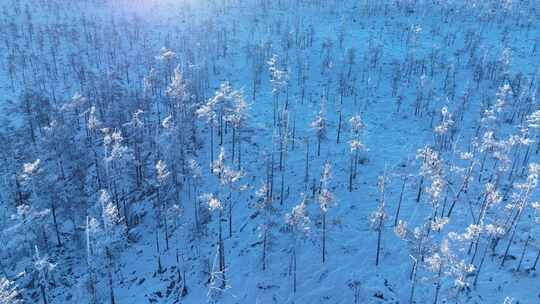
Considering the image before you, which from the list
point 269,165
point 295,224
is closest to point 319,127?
point 269,165

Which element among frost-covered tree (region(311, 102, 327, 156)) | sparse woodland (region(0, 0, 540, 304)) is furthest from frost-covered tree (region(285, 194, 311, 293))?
frost-covered tree (region(311, 102, 327, 156))

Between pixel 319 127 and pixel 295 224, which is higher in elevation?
pixel 319 127

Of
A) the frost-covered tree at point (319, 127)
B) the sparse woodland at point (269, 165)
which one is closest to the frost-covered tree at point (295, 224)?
the sparse woodland at point (269, 165)

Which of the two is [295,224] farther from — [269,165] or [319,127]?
[319,127]

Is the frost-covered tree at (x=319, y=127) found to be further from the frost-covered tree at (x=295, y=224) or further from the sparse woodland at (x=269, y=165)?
the frost-covered tree at (x=295, y=224)

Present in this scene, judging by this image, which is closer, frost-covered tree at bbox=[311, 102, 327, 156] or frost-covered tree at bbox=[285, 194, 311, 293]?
frost-covered tree at bbox=[285, 194, 311, 293]

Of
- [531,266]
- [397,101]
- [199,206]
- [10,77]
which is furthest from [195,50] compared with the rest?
[531,266]

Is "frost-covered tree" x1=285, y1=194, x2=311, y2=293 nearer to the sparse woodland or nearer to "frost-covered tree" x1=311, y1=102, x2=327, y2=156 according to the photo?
the sparse woodland

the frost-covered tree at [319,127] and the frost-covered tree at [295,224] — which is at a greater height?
the frost-covered tree at [319,127]

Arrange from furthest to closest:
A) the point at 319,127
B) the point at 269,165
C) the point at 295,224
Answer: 1. the point at 319,127
2. the point at 269,165
3. the point at 295,224
